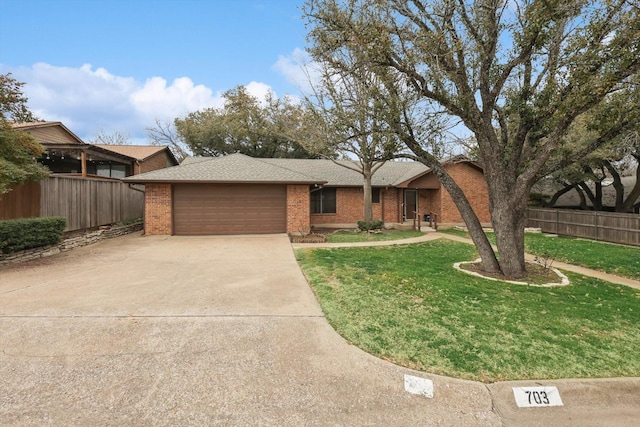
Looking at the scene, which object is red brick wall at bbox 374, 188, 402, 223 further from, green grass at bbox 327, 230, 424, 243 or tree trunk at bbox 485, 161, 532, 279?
tree trunk at bbox 485, 161, 532, 279

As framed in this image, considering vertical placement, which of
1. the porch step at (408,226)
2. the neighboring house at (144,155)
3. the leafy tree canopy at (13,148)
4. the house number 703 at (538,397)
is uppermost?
the neighboring house at (144,155)

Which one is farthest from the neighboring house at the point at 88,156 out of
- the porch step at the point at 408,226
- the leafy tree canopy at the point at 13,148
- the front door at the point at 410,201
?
the front door at the point at 410,201

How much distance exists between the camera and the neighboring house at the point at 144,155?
18.4 m

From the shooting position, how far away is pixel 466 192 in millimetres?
17672

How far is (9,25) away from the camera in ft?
33.5

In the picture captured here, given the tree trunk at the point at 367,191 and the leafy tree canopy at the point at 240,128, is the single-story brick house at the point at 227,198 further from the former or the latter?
the leafy tree canopy at the point at 240,128

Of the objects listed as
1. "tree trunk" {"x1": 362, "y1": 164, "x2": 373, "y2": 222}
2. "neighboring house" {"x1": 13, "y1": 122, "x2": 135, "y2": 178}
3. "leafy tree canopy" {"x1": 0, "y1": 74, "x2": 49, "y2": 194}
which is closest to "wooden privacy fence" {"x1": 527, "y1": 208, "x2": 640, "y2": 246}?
"tree trunk" {"x1": 362, "y1": 164, "x2": 373, "y2": 222}

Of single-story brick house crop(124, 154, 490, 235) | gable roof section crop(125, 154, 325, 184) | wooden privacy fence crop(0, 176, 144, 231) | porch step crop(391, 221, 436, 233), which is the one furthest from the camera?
porch step crop(391, 221, 436, 233)

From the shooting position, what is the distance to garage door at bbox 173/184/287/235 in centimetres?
1332

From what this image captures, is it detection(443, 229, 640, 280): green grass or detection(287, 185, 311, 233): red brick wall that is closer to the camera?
detection(443, 229, 640, 280): green grass

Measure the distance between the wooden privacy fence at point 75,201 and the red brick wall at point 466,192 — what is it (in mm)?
16205

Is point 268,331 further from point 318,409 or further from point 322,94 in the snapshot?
point 322,94

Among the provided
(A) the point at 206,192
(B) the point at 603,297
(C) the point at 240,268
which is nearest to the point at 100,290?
(C) the point at 240,268

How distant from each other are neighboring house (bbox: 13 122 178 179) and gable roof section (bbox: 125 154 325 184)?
2.92m
